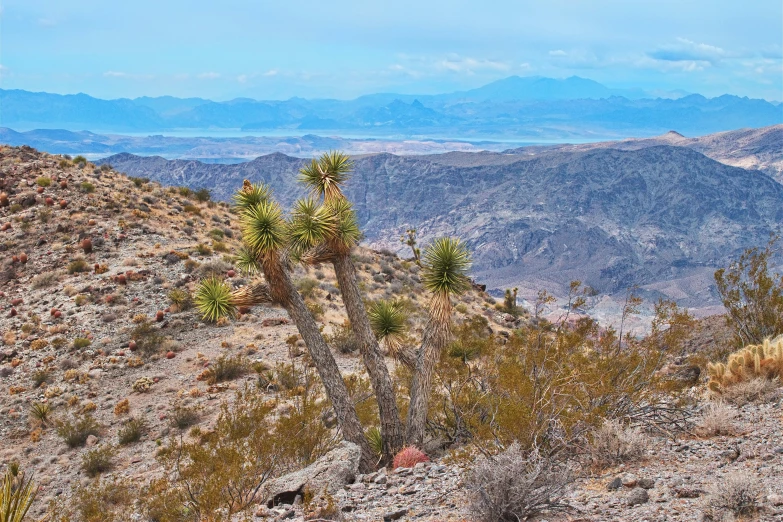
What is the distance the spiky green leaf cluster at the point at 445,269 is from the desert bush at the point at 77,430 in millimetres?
9783

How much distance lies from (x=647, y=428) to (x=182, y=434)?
35.5ft

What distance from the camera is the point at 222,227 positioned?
31.8 metres

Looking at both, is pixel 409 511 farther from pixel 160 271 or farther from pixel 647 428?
pixel 160 271

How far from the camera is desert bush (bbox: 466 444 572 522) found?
21.5 ft

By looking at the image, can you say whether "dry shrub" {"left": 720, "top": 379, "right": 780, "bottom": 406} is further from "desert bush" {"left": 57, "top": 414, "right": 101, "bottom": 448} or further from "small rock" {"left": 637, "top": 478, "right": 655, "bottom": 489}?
"desert bush" {"left": 57, "top": 414, "right": 101, "bottom": 448}

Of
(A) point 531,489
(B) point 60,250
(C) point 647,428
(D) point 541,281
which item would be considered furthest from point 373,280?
(D) point 541,281

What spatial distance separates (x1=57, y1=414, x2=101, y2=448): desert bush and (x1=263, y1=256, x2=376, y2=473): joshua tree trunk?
775 centimetres

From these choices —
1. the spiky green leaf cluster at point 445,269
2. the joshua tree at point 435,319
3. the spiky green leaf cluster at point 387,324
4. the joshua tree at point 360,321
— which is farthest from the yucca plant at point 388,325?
the spiky green leaf cluster at point 445,269

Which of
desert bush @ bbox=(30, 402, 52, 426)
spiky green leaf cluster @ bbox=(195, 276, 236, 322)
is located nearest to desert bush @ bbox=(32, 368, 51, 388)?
desert bush @ bbox=(30, 402, 52, 426)

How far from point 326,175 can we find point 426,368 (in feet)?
13.8

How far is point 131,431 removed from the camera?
1501cm

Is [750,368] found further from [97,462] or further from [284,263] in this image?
[97,462]

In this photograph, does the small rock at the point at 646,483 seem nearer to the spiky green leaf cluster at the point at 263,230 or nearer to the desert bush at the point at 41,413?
the spiky green leaf cluster at the point at 263,230

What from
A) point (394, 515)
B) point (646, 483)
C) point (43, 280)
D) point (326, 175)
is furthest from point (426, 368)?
point (43, 280)
